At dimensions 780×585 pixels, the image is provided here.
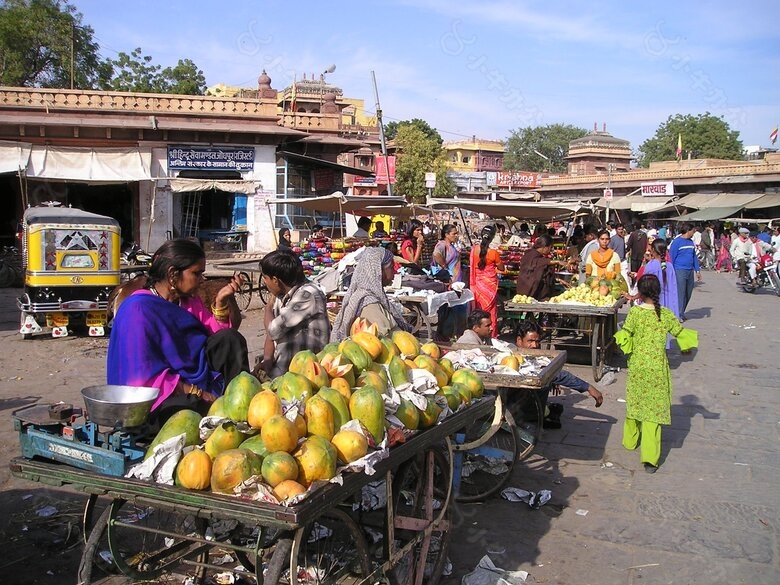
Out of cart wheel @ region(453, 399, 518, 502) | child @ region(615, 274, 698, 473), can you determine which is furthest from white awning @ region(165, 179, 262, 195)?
cart wheel @ region(453, 399, 518, 502)

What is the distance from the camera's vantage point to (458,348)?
18.0ft

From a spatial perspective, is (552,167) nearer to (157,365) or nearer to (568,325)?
(568,325)

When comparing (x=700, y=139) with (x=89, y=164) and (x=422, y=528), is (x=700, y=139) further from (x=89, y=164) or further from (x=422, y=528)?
(x=422, y=528)

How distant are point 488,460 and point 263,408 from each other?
3.04 m

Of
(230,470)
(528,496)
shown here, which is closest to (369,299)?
(528,496)

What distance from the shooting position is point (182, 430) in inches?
101

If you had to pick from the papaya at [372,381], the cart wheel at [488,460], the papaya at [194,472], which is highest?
the papaya at [372,381]

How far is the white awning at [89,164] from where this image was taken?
63.4 feet

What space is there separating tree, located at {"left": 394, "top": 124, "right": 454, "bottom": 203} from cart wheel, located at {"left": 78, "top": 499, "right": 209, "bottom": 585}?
3731 cm

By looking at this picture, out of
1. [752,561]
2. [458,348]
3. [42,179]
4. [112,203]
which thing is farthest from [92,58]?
[752,561]

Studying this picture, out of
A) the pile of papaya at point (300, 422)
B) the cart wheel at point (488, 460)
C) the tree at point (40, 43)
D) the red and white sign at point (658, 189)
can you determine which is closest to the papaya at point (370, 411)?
the pile of papaya at point (300, 422)

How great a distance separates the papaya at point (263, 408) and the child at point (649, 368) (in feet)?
12.9

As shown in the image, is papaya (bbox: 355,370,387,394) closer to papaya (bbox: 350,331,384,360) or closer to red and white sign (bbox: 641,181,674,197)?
papaya (bbox: 350,331,384,360)

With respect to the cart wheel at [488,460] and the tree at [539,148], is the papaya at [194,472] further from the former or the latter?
the tree at [539,148]
